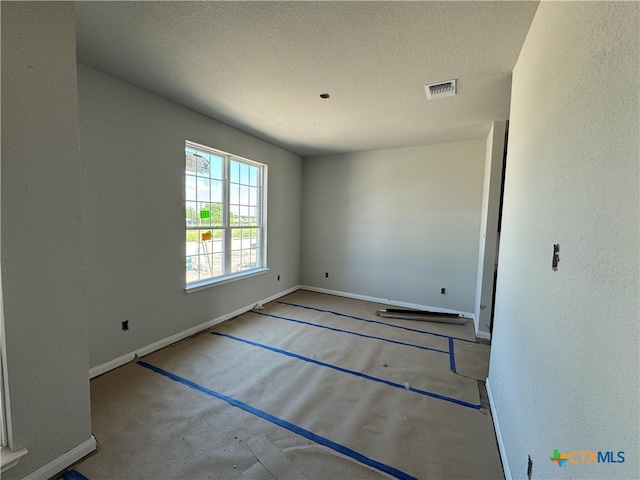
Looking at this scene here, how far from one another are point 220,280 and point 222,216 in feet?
2.84

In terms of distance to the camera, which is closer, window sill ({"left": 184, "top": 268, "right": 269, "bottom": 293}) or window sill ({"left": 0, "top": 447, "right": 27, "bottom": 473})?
window sill ({"left": 0, "top": 447, "right": 27, "bottom": 473})

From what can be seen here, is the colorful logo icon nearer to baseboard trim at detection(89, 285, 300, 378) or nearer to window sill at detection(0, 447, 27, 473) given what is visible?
window sill at detection(0, 447, 27, 473)

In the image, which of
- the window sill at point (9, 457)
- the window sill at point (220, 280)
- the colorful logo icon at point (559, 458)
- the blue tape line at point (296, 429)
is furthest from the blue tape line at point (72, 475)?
the colorful logo icon at point (559, 458)

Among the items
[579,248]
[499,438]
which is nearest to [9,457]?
[579,248]

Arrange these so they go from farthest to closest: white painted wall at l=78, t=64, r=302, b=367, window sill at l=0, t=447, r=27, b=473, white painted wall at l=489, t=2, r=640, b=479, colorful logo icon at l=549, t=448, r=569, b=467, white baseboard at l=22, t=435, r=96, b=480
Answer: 1. white painted wall at l=78, t=64, r=302, b=367
2. white baseboard at l=22, t=435, r=96, b=480
3. window sill at l=0, t=447, r=27, b=473
4. colorful logo icon at l=549, t=448, r=569, b=467
5. white painted wall at l=489, t=2, r=640, b=479

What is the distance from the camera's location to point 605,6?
78 cm

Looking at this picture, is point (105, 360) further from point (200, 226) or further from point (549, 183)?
point (549, 183)

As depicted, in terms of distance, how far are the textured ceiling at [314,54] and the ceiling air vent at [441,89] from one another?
0.23 feet

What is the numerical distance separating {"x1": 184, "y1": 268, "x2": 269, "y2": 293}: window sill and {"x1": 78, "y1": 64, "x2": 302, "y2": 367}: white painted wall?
8 centimetres

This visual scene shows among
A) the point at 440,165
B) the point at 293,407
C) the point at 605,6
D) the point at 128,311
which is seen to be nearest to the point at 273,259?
the point at 128,311

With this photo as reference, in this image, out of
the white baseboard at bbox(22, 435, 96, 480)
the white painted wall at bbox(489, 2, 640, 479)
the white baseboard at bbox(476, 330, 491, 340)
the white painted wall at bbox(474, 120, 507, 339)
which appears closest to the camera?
the white painted wall at bbox(489, 2, 640, 479)

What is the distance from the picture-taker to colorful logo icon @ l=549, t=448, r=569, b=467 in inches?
34.5

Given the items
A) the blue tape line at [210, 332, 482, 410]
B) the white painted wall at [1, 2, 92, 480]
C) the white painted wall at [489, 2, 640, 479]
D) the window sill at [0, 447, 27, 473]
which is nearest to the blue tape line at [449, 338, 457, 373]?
the blue tape line at [210, 332, 482, 410]

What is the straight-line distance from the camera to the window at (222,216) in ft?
10.6
